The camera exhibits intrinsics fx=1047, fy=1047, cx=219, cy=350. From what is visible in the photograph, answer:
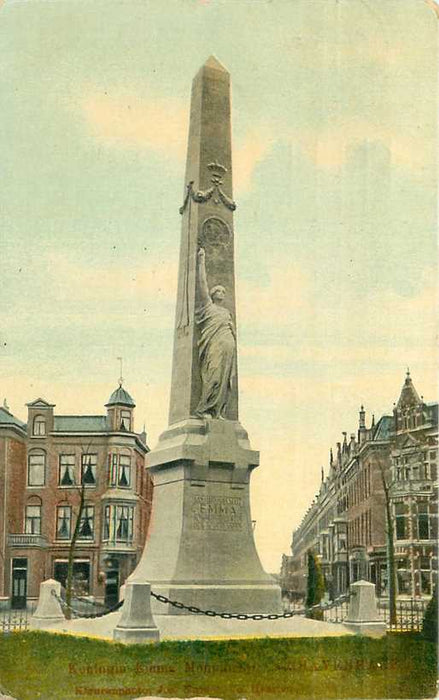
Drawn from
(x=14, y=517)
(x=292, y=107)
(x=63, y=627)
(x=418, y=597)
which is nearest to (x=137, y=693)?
(x=63, y=627)

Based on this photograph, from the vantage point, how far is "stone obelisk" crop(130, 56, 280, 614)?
1522 cm

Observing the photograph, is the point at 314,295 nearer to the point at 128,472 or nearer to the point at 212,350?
the point at 212,350

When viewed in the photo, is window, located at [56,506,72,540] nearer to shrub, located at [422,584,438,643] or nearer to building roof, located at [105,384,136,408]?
building roof, located at [105,384,136,408]

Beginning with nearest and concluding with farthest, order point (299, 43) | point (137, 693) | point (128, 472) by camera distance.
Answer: point (137, 693) → point (299, 43) → point (128, 472)

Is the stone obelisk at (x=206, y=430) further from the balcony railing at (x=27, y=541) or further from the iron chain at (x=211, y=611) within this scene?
the balcony railing at (x=27, y=541)

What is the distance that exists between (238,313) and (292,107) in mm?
3278

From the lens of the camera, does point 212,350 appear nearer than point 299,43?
No

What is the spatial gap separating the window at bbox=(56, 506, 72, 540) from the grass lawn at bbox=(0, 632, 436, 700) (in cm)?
158

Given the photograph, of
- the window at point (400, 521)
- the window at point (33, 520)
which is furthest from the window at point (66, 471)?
the window at point (400, 521)

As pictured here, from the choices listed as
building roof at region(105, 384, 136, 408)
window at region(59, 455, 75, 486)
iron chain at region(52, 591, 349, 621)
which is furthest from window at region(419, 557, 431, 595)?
window at region(59, 455, 75, 486)

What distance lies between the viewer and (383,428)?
54.2ft

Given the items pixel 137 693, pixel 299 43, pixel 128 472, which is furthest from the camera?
pixel 128 472

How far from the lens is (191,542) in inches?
603

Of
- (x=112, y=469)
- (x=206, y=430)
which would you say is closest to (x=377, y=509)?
(x=206, y=430)
